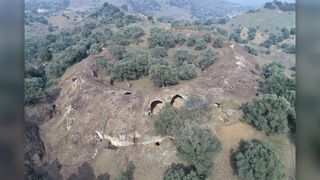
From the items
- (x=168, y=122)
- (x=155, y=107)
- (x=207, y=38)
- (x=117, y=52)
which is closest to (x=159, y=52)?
(x=117, y=52)

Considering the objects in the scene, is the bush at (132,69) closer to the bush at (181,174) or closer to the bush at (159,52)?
the bush at (159,52)

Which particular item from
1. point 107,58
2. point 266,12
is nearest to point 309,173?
point 107,58

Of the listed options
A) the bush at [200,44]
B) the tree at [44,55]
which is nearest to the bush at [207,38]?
the bush at [200,44]

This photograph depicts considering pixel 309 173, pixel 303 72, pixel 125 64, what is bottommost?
pixel 125 64

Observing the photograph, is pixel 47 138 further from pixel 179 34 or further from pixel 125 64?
pixel 179 34

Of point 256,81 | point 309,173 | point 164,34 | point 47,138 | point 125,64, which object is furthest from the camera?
point 164,34

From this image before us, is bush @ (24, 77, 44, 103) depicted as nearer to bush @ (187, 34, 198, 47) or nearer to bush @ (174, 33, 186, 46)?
bush @ (174, 33, 186, 46)
